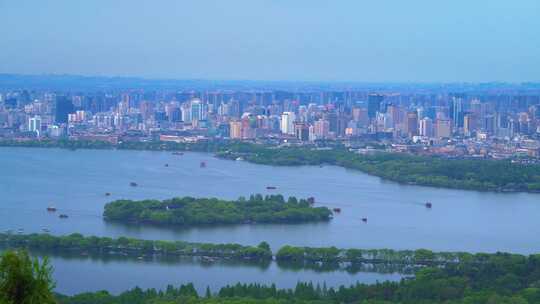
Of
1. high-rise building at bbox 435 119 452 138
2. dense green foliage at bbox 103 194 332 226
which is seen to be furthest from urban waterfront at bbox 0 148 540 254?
high-rise building at bbox 435 119 452 138

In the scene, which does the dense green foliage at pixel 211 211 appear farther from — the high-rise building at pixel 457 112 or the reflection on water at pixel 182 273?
the high-rise building at pixel 457 112

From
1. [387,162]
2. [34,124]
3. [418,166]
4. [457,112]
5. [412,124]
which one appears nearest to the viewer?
[418,166]

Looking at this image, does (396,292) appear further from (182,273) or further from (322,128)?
(322,128)

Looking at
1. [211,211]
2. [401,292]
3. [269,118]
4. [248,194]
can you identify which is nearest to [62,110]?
[269,118]

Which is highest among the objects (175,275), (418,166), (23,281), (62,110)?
(23,281)

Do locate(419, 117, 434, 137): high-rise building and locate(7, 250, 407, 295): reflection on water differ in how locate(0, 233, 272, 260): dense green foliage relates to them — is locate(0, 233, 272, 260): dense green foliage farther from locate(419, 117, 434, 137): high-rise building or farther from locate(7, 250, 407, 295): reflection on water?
locate(419, 117, 434, 137): high-rise building

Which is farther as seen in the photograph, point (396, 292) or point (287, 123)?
point (287, 123)
